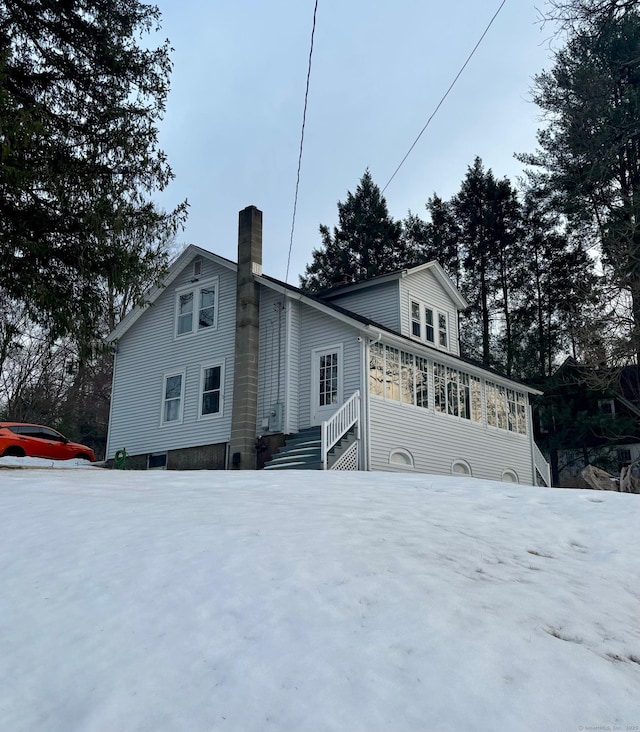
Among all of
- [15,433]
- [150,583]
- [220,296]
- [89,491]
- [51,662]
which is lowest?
[51,662]

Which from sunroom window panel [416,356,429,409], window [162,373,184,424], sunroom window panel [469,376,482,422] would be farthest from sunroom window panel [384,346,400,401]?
window [162,373,184,424]

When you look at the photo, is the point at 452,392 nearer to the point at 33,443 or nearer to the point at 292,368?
the point at 292,368

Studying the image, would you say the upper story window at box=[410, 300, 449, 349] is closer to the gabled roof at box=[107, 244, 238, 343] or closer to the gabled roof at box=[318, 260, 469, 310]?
the gabled roof at box=[318, 260, 469, 310]

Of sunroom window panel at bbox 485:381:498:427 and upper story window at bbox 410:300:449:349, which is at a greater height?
upper story window at bbox 410:300:449:349

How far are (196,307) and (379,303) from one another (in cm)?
597

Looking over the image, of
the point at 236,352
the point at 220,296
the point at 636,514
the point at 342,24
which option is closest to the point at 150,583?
the point at 636,514

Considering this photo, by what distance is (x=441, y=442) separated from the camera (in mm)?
19828

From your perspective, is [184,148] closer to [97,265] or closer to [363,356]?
[97,265]

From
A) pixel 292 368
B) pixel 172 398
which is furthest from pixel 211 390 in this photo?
pixel 292 368

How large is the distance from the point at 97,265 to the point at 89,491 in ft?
18.6

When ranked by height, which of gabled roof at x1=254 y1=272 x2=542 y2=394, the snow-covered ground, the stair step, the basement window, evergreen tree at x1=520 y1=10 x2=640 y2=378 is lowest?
the snow-covered ground

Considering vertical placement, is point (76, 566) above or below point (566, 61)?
below

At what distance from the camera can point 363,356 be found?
1756cm

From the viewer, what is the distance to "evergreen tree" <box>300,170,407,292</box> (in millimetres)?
41188
